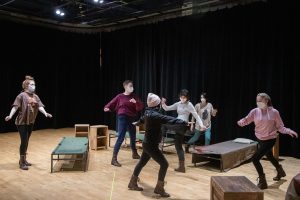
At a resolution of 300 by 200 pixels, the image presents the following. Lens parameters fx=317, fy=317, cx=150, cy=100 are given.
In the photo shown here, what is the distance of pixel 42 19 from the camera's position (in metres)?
10.4

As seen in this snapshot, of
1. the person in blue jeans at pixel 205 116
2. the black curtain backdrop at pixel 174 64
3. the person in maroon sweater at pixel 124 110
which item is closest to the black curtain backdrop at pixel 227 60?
the black curtain backdrop at pixel 174 64

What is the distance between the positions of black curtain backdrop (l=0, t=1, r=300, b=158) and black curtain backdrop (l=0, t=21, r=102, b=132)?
0.03m

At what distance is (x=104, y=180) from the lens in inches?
195

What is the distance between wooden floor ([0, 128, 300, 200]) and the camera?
14.0ft

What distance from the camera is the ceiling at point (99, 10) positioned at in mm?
8219

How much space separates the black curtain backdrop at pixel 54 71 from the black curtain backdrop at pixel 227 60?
1.88 metres

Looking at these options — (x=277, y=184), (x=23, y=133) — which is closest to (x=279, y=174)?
(x=277, y=184)

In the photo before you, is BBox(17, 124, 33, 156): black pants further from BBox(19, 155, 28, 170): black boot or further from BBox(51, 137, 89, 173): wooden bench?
BBox(51, 137, 89, 173): wooden bench

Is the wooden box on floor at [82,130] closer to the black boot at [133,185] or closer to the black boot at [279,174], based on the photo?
the black boot at [133,185]

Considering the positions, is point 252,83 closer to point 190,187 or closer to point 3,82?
point 190,187

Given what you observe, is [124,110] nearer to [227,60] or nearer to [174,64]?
[227,60]

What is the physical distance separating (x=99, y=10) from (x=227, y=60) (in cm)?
388

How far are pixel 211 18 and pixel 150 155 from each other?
514 centimetres

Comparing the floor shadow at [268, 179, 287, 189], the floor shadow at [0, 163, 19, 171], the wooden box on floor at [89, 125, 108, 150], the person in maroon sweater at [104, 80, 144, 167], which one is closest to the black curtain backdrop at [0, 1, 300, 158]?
the floor shadow at [268, 179, 287, 189]
